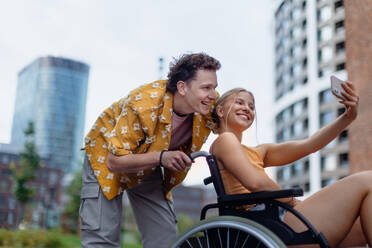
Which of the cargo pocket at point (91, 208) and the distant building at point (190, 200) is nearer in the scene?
the cargo pocket at point (91, 208)

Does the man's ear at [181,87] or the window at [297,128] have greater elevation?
the window at [297,128]

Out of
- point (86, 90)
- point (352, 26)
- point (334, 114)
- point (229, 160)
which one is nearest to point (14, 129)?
point (86, 90)

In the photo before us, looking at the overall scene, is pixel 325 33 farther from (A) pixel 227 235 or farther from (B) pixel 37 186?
(A) pixel 227 235

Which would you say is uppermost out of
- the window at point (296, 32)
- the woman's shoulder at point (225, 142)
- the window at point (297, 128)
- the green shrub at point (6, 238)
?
the window at point (296, 32)

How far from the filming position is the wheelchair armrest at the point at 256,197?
4.39 feet

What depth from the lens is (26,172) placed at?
34.8 feet

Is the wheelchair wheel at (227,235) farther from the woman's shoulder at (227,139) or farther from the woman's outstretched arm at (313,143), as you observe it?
the woman's outstretched arm at (313,143)

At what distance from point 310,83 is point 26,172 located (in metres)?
26.0

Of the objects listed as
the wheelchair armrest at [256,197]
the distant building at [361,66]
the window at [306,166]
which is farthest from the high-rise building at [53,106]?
the window at [306,166]

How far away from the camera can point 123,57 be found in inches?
304

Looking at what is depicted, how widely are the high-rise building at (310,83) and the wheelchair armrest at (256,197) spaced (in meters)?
27.9

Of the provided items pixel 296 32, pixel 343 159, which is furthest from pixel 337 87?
pixel 296 32

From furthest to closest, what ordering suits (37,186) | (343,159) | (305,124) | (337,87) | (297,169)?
(297,169)
(305,124)
(343,159)
(37,186)
(337,87)

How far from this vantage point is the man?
181cm
